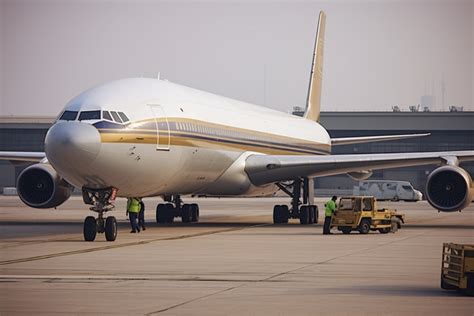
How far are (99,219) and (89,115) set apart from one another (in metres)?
2.79

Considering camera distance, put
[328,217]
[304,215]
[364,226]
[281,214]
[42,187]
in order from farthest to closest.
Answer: [281,214] < [304,215] < [42,187] < [364,226] < [328,217]

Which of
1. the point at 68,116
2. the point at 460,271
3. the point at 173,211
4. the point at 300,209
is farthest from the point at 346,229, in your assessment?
the point at 460,271

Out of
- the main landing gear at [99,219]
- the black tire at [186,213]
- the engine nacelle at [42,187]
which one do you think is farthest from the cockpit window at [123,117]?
the black tire at [186,213]

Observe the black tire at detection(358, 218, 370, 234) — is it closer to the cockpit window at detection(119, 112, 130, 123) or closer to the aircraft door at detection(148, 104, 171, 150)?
the aircraft door at detection(148, 104, 171, 150)

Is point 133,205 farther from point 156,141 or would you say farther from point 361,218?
point 361,218

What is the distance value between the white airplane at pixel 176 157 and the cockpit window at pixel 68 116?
0.09ft

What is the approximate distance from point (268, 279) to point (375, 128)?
3059 inches

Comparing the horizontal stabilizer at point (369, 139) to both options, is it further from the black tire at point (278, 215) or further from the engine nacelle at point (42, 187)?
the engine nacelle at point (42, 187)

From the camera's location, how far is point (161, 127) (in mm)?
29703

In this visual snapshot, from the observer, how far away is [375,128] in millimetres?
94250

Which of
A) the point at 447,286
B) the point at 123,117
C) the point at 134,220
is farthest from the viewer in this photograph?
the point at 134,220

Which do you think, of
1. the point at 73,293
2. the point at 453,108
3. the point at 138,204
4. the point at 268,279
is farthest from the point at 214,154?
the point at 453,108

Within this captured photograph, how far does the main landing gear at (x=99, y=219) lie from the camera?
26.7 meters

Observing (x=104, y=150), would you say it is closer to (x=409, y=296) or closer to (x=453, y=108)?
(x=409, y=296)
